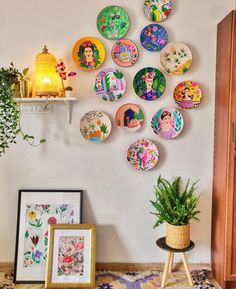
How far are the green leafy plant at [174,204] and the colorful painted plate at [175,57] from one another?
76 centimetres

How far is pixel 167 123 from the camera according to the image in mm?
2139

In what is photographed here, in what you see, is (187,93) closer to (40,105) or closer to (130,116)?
(130,116)

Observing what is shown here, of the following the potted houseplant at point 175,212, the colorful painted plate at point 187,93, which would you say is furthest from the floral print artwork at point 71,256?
the colorful painted plate at point 187,93

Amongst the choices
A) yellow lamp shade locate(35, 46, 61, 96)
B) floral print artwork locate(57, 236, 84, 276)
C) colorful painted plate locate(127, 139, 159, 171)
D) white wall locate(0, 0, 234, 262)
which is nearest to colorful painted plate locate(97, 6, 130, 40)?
white wall locate(0, 0, 234, 262)

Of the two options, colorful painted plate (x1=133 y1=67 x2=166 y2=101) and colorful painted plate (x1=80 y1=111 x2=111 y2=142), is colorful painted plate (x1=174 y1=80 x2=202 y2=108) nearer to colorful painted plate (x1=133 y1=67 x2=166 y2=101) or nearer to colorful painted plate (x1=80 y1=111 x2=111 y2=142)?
colorful painted plate (x1=133 y1=67 x2=166 y2=101)

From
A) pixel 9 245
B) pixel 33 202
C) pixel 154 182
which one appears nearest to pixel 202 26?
pixel 154 182

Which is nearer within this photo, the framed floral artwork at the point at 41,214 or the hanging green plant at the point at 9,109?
the hanging green plant at the point at 9,109

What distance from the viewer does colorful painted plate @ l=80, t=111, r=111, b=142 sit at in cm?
213

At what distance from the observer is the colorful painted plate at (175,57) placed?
2.11 metres

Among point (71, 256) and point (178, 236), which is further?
point (71, 256)

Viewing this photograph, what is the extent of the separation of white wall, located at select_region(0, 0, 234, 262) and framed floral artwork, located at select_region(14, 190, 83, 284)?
0.06m

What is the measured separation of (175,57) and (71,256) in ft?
4.95

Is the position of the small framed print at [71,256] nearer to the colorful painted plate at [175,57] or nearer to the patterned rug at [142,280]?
the patterned rug at [142,280]

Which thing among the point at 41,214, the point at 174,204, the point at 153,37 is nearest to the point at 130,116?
the point at 153,37
